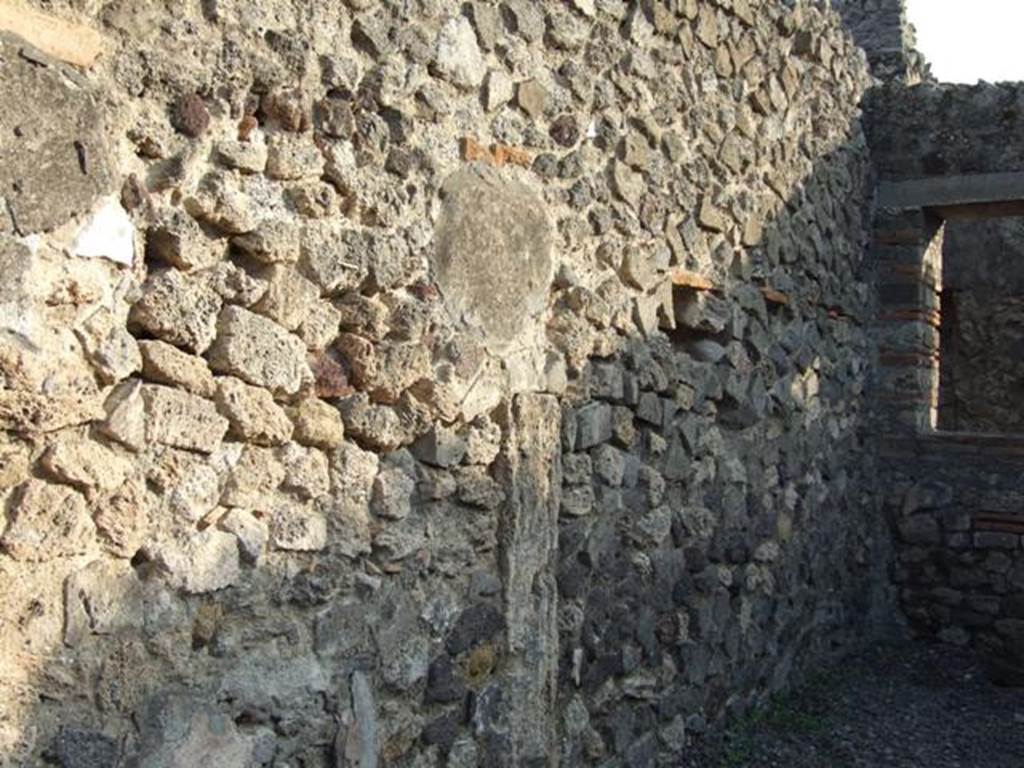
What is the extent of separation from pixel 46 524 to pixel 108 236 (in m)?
0.50

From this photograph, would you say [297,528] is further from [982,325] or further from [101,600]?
[982,325]

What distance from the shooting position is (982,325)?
392 inches

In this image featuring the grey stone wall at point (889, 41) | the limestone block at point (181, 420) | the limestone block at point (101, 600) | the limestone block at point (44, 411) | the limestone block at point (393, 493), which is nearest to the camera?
the limestone block at point (44, 411)

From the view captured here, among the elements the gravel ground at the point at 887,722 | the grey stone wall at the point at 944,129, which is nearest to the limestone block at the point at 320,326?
the gravel ground at the point at 887,722

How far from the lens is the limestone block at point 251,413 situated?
2.37m

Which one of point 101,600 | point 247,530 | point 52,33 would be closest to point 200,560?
point 247,530

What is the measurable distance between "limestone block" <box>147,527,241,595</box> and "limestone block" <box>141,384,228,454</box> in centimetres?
17

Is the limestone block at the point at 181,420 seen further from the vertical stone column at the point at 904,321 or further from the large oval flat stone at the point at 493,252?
the vertical stone column at the point at 904,321

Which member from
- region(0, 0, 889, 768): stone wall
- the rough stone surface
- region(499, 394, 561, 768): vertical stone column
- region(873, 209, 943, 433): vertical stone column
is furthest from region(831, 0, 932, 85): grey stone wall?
region(499, 394, 561, 768): vertical stone column

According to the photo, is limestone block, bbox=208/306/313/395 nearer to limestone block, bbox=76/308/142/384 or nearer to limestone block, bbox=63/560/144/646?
limestone block, bbox=76/308/142/384

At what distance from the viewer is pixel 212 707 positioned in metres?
2.34

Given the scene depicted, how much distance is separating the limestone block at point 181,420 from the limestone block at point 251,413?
0.09 ft

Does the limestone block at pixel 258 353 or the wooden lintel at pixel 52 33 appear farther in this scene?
the limestone block at pixel 258 353

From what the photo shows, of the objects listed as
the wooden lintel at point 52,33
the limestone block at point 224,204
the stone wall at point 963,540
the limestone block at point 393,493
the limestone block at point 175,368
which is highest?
the wooden lintel at point 52,33
